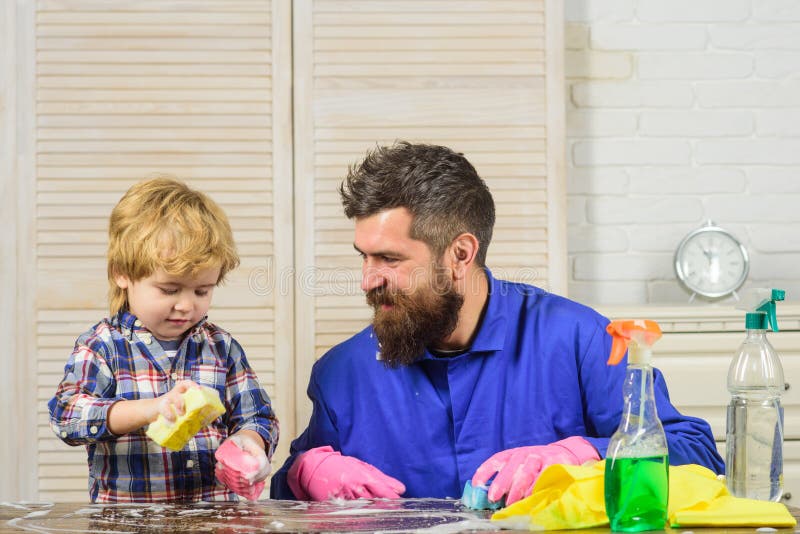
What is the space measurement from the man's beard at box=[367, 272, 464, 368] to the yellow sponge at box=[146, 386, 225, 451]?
47 cm

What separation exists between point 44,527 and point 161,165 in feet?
4.88

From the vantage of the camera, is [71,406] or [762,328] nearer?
[762,328]

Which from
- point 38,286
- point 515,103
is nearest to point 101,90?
point 38,286

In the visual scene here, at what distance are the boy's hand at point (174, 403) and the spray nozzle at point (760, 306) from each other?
0.80m

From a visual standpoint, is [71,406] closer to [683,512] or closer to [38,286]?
[683,512]

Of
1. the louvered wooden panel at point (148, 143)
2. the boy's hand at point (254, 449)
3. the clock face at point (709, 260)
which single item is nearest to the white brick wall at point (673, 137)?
the clock face at point (709, 260)

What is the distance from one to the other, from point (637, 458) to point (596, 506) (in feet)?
0.26

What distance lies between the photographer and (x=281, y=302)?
8.55ft

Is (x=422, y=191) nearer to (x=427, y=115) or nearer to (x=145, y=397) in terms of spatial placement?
(x=145, y=397)

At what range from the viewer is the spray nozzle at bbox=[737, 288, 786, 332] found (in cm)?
142

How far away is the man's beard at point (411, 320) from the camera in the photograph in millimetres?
1764

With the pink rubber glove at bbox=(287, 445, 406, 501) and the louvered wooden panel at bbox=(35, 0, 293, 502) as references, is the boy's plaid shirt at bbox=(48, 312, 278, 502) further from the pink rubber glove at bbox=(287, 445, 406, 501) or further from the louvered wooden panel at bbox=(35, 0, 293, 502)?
the louvered wooden panel at bbox=(35, 0, 293, 502)

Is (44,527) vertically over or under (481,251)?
under

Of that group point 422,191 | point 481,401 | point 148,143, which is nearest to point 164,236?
point 422,191
